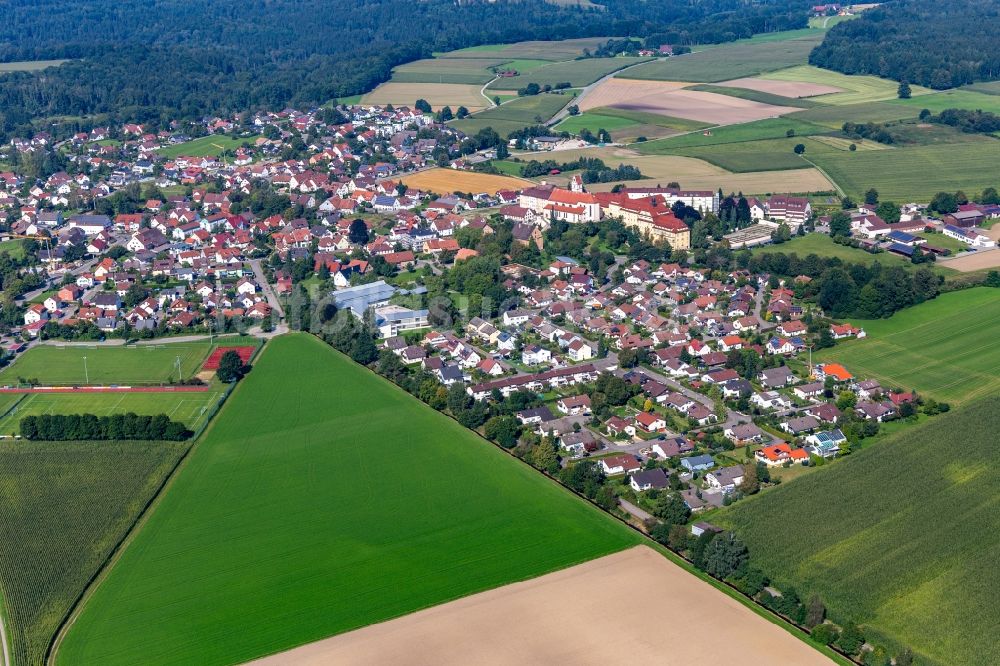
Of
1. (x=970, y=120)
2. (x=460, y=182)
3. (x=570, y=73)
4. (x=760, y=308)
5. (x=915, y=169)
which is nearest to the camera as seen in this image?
(x=760, y=308)

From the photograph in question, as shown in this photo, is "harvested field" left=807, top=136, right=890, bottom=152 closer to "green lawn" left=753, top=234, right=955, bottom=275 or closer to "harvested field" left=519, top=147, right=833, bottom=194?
"harvested field" left=519, top=147, right=833, bottom=194

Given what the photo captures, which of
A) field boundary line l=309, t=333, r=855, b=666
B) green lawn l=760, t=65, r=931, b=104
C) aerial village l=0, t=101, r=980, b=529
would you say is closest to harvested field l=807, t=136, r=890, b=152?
green lawn l=760, t=65, r=931, b=104

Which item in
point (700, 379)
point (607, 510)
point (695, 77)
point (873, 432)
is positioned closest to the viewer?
point (607, 510)

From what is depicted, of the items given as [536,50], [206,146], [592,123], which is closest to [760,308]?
[592,123]

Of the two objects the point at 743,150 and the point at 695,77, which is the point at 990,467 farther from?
the point at 695,77

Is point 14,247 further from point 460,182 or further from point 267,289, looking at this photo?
point 460,182

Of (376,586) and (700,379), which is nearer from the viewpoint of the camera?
(376,586)

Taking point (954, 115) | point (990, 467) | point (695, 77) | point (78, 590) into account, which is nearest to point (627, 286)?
point (990, 467)

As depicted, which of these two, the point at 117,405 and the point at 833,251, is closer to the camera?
the point at 117,405
